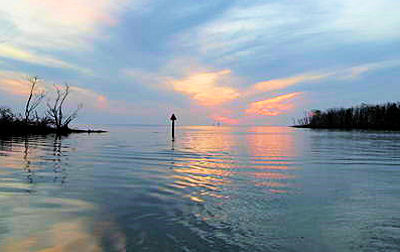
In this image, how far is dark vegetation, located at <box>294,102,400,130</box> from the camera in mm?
126438

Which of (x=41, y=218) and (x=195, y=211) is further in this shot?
(x=195, y=211)

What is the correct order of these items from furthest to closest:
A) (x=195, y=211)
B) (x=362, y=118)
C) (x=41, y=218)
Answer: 1. (x=362, y=118)
2. (x=195, y=211)
3. (x=41, y=218)

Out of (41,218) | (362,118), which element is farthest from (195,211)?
(362,118)

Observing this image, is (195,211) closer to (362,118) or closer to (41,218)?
(41,218)

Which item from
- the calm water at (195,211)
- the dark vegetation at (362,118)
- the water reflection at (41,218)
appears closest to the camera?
the water reflection at (41,218)

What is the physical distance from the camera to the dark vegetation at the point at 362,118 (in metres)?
126

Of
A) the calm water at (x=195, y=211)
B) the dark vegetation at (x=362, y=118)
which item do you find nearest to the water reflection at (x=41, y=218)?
the calm water at (x=195, y=211)

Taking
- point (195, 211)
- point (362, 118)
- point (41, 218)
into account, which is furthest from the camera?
point (362, 118)

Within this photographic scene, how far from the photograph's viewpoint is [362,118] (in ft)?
470

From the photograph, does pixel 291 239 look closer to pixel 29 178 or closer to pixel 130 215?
pixel 130 215

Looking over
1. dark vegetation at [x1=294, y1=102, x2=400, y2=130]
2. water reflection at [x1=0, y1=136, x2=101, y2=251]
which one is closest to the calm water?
water reflection at [x1=0, y1=136, x2=101, y2=251]

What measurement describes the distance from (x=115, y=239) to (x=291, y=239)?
2.85m

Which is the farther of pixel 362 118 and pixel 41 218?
pixel 362 118

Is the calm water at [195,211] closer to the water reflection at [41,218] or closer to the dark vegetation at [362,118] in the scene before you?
the water reflection at [41,218]
